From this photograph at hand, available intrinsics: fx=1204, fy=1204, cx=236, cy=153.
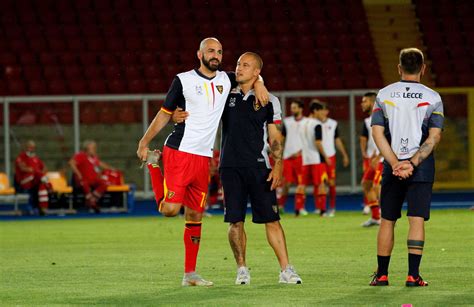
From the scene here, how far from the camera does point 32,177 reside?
Result: 2473 centimetres

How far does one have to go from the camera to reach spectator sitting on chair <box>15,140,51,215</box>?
81.2ft

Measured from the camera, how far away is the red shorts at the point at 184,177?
1055cm

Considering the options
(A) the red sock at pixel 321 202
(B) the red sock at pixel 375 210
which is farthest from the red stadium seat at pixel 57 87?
(B) the red sock at pixel 375 210

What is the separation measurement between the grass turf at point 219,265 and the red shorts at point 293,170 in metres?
2.05

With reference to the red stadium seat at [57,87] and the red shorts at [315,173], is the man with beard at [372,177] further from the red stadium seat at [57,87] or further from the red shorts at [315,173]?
the red stadium seat at [57,87]

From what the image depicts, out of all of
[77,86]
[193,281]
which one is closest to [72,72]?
[77,86]

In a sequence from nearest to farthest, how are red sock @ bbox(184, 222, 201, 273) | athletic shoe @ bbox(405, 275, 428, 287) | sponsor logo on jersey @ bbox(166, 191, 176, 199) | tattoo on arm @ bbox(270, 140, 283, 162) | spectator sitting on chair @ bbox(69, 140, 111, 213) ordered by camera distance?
1. athletic shoe @ bbox(405, 275, 428, 287)
2. sponsor logo on jersey @ bbox(166, 191, 176, 199)
3. red sock @ bbox(184, 222, 201, 273)
4. tattoo on arm @ bbox(270, 140, 283, 162)
5. spectator sitting on chair @ bbox(69, 140, 111, 213)

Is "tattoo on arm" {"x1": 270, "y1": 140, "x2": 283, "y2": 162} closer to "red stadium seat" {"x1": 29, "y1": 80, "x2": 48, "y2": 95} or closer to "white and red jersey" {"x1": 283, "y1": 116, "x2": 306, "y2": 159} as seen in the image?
"white and red jersey" {"x1": 283, "y1": 116, "x2": 306, "y2": 159}

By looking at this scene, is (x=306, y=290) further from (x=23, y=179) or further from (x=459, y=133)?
(x=459, y=133)

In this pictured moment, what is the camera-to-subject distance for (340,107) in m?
29.1

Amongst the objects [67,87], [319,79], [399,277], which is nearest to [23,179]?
[67,87]

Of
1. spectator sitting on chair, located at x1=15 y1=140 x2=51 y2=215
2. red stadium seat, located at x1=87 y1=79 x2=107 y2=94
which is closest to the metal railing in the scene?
red stadium seat, located at x1=87 y1=79 x2=107 y2=94

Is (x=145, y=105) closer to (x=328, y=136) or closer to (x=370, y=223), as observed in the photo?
(x=328, y=136)

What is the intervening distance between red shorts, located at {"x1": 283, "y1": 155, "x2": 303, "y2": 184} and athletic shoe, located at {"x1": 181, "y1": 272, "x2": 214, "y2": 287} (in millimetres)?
11853
